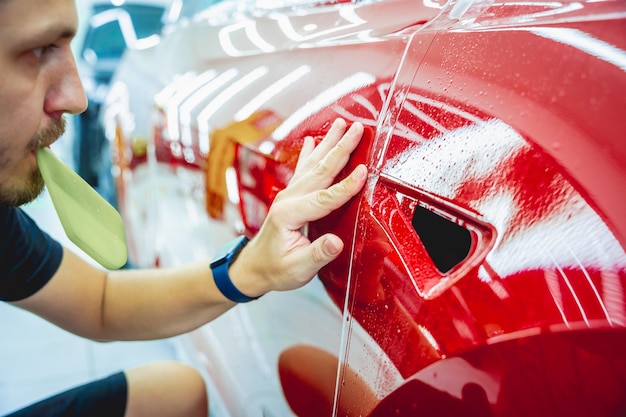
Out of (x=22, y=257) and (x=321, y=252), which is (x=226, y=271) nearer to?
(x=321, y=252)

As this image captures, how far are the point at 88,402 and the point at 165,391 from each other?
154 mm

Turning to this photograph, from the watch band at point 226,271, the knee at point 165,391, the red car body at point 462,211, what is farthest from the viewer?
the knee at point 165,391

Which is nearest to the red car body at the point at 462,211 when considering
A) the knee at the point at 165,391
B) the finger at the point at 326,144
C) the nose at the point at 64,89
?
the finger at the point at 326,144

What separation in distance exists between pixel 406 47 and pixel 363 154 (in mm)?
162

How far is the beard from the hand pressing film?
17mm

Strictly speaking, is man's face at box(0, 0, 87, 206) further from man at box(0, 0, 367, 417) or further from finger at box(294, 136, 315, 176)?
finger at box(294, 136, 315, 176)

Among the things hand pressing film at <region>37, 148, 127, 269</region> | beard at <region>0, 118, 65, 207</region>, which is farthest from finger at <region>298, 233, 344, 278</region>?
beard at <region>0, 118, 65, 207</region>

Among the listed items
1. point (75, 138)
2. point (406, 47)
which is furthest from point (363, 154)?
point (75, 138)

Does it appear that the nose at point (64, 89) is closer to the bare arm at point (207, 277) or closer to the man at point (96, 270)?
the man at point (96, 270)

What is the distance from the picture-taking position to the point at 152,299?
127 centimetres

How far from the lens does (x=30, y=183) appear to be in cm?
101

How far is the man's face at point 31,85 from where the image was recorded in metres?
0.86

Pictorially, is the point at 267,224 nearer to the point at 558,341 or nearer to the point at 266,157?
the point at 266,157

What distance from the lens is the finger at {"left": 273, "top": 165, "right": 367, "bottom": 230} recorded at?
824 mm
